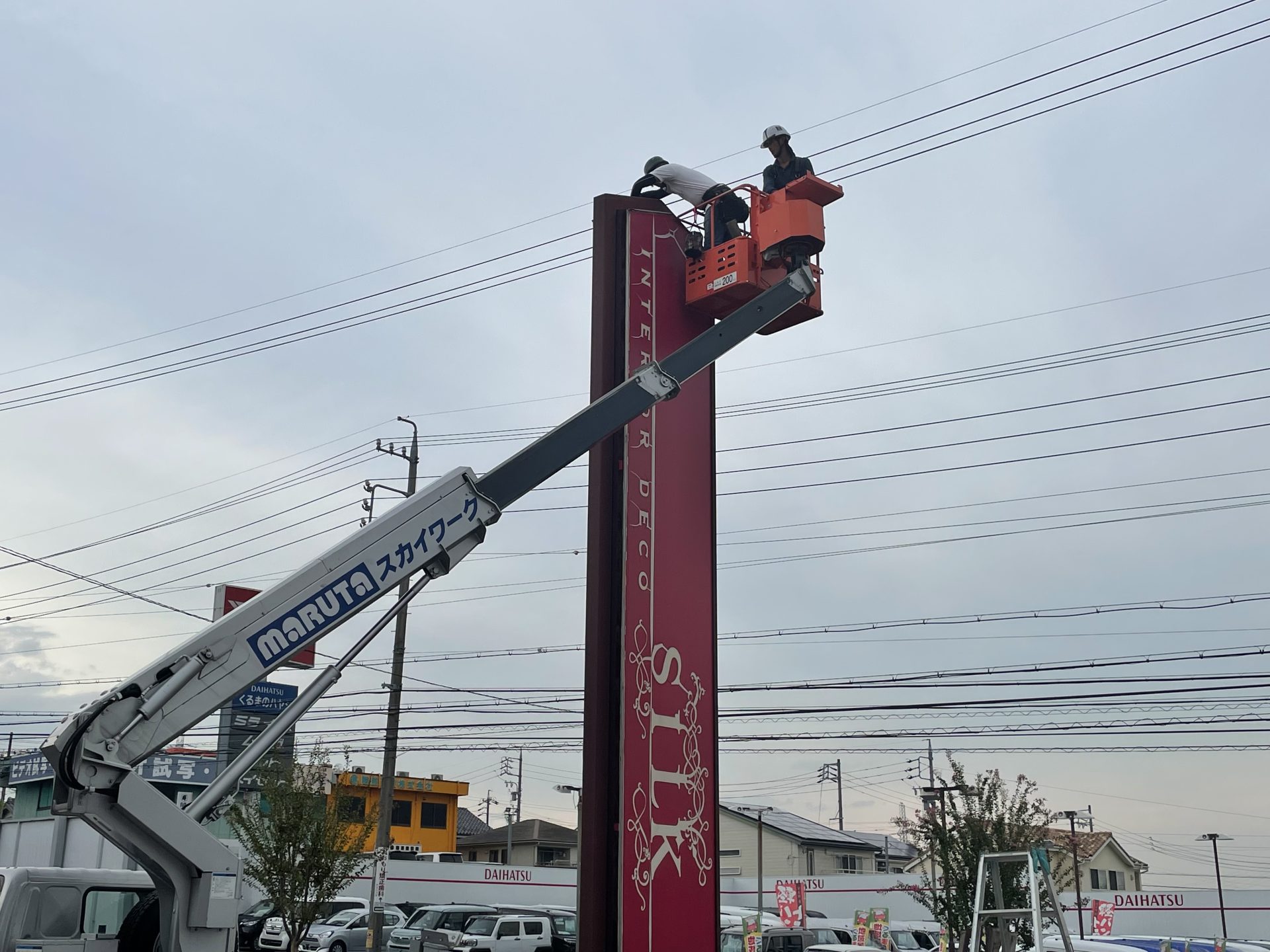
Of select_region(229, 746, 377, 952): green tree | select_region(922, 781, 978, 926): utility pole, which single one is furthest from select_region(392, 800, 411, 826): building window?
select_region(922, 781, 978, 926): utility pole

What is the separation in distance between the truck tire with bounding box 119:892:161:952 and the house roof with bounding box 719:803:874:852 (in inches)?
2116

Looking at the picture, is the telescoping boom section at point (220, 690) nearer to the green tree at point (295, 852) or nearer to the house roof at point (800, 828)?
the green tree at point (295, 852)

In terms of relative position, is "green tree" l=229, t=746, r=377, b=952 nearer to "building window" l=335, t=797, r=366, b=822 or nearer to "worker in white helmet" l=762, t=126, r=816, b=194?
"building window" l=335, t=797, r=366, b=822

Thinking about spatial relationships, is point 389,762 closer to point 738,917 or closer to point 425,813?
point 738,917

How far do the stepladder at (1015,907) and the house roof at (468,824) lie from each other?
65706mm

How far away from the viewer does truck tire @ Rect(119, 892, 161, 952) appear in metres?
10.1

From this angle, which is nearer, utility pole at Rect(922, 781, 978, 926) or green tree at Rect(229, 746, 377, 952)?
utility pole at Rect(922, 781, 978, 926)

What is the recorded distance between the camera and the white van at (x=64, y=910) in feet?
33.8

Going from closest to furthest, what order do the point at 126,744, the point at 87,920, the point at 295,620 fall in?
1. the point at 126,744
2. the point at 295,620
3. the point at 87,920

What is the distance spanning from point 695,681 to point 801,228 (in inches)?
198

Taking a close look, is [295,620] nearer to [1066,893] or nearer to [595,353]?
[595,353]

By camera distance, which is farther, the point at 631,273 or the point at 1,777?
the point at 1,777

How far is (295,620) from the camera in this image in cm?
792

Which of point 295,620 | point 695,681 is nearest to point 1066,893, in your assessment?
point 695,681
